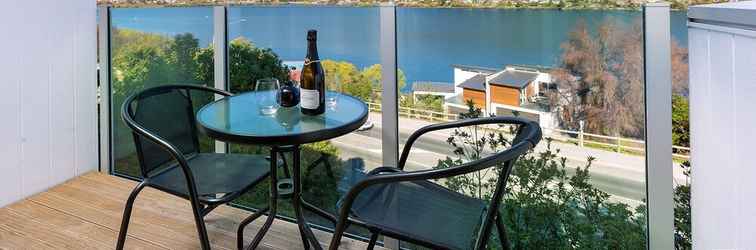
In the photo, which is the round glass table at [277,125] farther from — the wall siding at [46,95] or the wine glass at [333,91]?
the wall siding at [46,95]

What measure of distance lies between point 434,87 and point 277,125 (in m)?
0.73

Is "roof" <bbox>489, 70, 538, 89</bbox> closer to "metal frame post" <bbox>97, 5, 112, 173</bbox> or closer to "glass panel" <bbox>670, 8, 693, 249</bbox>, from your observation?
"glass panel" <bbox>670, 8, 693, 249</bbox>

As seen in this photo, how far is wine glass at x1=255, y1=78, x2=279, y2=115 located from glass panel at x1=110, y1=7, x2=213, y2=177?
1.47 ft

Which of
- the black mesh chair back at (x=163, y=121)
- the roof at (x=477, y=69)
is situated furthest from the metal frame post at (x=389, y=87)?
the black mesh chair back at (x=163, y=121)

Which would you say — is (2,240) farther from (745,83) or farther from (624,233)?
(745,83)

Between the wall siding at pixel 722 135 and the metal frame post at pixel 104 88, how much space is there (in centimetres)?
317

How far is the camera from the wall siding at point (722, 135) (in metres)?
1.06

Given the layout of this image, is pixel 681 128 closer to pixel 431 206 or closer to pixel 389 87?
pixel 431 206

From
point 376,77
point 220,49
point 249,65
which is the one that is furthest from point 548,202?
point 220,49

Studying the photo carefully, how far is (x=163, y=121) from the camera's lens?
2.06m

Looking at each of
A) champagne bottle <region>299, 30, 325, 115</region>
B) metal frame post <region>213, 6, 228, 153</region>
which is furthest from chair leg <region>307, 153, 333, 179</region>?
champagne bottle <region>299, 30, 325, 115</region>

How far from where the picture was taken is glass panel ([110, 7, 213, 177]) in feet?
8.59

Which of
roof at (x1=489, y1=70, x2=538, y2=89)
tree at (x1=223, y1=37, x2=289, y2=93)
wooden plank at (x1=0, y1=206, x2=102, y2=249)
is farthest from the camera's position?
tree at (x1=223, y1=37, x2=289, y2=93)

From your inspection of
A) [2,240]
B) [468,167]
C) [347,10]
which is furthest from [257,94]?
[2,240]
